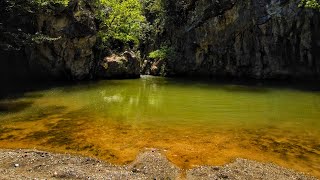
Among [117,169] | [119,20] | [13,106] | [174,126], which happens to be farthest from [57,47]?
[117,169]

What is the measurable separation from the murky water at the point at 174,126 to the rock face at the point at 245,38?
1465cm

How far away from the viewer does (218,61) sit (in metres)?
39.6

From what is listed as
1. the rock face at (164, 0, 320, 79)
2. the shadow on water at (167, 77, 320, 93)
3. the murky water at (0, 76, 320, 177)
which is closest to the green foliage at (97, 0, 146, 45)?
the rock face at (164, 0, 320, 79)

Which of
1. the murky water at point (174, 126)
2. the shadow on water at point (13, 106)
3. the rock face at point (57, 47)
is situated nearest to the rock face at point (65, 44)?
the rock face at point (57, 47)

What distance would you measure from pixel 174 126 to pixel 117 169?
5.40 m

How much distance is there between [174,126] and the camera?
47.6ft

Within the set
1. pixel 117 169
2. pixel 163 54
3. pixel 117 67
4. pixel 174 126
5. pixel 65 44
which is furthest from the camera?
pixel 163 54

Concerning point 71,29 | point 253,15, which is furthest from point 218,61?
point 71,29

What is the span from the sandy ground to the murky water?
0.54 m

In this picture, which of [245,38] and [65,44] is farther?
[245,38]

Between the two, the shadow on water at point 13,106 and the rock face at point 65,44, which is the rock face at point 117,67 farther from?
the shadow on water at point 13,106

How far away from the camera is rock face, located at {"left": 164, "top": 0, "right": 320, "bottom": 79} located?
35.8 meters

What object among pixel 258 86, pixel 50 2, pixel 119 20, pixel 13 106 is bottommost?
pixel 13 106

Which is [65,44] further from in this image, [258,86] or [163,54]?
[258,86]
